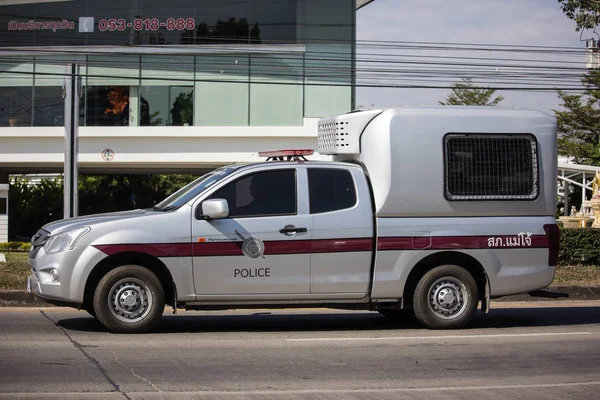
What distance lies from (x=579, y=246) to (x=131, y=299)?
12192 mm

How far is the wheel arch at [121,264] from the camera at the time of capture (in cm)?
947

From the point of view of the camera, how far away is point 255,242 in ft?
31.4

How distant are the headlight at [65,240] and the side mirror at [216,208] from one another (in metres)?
1.29

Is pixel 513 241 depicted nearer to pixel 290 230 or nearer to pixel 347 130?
pixel 347 130

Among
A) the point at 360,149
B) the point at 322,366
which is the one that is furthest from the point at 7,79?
the point at 322,366

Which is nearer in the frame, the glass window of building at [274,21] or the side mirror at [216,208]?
the side mirror at [216,208]

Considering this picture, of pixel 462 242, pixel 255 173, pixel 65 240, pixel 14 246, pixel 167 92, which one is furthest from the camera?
pixel 167 92

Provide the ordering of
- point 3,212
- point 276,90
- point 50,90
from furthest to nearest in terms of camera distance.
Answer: point 50,90
point 276,90
point 3,212

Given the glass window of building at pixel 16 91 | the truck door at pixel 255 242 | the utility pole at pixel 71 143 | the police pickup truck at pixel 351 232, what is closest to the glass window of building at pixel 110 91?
the glass window of building at pixel 16 91

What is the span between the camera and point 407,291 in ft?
33.7

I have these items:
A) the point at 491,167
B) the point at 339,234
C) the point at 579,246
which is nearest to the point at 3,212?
the point at 579,246

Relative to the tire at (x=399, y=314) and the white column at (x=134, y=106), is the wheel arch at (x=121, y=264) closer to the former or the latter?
the tire at (x=399, y=314)

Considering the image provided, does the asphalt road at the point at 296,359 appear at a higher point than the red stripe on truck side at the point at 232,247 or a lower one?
lower

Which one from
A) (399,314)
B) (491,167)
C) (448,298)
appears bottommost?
(399,314)
